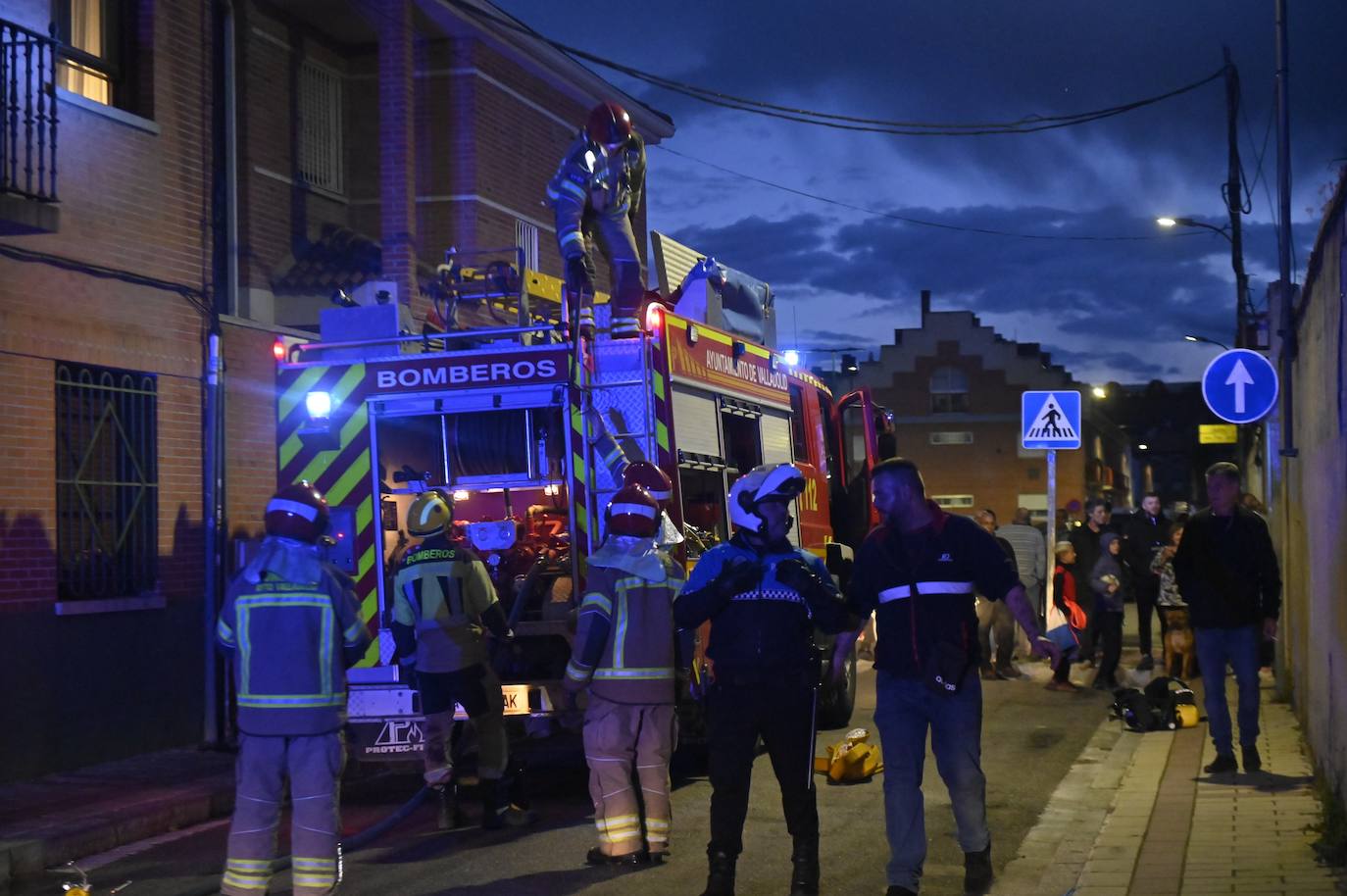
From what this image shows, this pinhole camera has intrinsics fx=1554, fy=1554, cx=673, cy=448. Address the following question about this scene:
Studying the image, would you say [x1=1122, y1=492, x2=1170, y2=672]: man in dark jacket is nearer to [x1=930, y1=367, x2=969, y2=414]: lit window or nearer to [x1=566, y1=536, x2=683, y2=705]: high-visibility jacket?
[x1=566, y1=536, x2=683, y2=705]: high-visibility jacket

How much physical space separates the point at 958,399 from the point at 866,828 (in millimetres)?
55335

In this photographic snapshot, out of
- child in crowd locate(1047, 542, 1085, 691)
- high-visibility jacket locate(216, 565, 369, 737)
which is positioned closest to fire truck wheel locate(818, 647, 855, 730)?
child in crowd locate(1047, 542, 1085, 691)

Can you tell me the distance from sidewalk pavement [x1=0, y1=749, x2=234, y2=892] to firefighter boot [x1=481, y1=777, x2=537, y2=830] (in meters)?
2.08

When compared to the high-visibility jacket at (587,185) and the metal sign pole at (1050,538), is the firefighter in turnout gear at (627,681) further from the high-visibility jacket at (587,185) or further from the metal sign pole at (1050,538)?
the metal sign pole at (1050,538)

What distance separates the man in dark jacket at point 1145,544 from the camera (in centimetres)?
1600

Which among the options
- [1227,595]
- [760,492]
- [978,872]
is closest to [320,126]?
[1227,595]

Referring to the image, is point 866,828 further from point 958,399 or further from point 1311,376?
point 958,399

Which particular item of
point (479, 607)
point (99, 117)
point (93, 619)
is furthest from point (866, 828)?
point (99, 117)

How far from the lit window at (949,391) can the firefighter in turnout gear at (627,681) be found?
56.2 m

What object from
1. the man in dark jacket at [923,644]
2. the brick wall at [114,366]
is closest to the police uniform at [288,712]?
the man in dark jacket at [923,644]

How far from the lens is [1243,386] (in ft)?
35.7

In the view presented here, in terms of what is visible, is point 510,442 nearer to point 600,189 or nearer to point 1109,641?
point 600,189

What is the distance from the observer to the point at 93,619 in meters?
11.1

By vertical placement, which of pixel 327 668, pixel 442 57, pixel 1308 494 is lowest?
pixel 327 668
